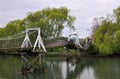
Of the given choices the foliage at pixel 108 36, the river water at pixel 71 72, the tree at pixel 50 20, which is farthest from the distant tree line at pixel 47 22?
the river water at pixel 71 72

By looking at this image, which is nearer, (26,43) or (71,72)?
(71,72)

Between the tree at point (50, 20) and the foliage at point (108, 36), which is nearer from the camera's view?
the foliage at point (108, 36)

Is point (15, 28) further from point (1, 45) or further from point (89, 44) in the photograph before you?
point (1, 45)

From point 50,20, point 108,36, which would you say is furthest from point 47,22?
point 108,36

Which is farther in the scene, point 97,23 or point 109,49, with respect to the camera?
point 97,23

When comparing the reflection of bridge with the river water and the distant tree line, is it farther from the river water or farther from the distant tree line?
the distant tree line

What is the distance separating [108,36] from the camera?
224 feet

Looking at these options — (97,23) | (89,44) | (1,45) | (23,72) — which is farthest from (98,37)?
(23,72)

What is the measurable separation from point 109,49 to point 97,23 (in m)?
16.0

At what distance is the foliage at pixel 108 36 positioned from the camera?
66.5m

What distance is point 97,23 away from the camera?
81250 mm

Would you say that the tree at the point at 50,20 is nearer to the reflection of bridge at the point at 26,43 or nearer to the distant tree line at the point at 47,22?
the distant tree line at the point at 47,22

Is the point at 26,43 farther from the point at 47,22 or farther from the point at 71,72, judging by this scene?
the point at 47,22

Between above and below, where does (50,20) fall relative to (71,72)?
above
